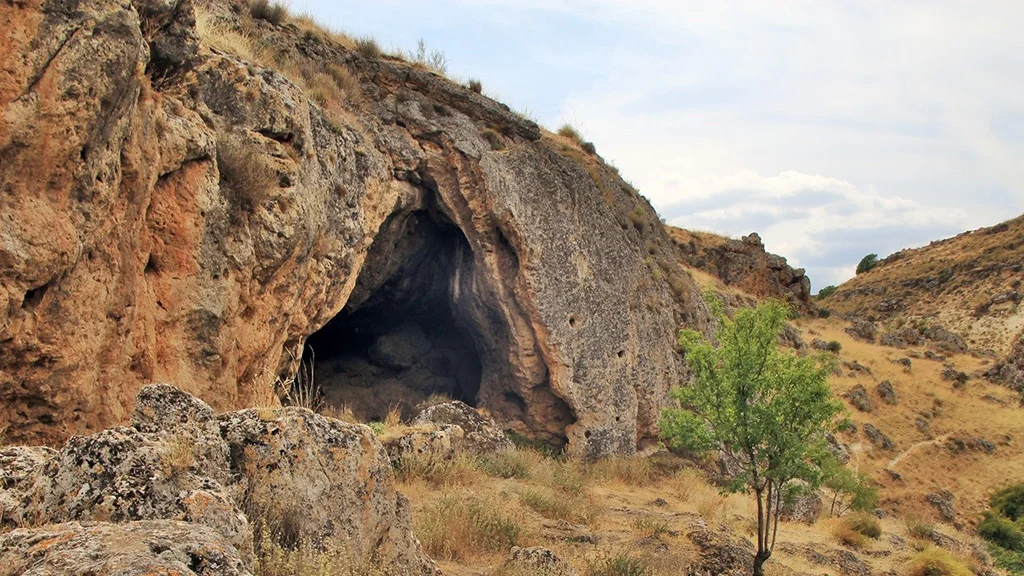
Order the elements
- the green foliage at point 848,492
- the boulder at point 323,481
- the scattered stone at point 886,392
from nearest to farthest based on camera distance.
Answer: the boulder at point 323,481, the green foliage at point 848,492, the scattered stone at point 886,392

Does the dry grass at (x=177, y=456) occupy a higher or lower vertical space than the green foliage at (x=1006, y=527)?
higher

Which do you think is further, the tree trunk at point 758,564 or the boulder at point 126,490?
the tree trunk at point 758,564

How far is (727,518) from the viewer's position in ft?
41.5

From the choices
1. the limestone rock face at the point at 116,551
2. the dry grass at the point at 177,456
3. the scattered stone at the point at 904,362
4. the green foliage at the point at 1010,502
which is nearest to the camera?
the limestone rock face at the point at 116,551

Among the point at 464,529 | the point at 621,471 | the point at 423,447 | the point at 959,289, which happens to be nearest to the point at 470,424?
the point at 423,447

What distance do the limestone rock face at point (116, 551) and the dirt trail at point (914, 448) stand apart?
26768mm

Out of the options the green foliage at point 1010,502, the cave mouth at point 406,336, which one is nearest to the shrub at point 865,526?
the cave mouth at point 406,336

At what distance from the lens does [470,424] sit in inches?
509

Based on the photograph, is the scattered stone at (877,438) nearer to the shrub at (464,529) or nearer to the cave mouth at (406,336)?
the cave mouth at (406,336)

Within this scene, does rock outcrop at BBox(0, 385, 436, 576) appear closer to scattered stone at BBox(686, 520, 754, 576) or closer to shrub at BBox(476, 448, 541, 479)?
scattered stone at BBox(686, 520, 754, 576)

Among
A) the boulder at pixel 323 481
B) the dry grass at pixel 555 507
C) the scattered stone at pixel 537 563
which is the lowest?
the dry grass at pixel 555 507

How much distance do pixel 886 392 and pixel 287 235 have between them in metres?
28.2

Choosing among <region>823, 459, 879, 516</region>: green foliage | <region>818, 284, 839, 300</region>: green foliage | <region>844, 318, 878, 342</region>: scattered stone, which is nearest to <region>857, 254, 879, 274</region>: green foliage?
<region>818, 284, 839, 300</region>: green foliage

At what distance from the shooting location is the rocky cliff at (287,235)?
5.23m
